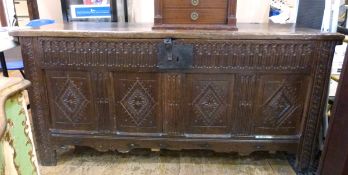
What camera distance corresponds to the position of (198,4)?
143 cm

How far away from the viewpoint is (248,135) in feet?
5.07

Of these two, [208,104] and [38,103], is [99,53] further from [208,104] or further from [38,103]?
[208,104]

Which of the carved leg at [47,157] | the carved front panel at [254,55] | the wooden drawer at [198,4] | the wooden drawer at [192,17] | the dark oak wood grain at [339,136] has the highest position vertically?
the wooden drawer at [198,4]

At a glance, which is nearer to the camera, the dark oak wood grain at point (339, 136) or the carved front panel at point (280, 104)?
the dark oak wood grain at point (339, 136)

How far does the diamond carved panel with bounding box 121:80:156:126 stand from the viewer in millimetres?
1482

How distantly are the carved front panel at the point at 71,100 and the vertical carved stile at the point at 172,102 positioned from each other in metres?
0.42

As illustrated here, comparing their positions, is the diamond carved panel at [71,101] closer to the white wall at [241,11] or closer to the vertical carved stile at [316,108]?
the white wall at [241,11]

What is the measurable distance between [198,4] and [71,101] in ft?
2.94

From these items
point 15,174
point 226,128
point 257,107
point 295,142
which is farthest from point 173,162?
point 15,174

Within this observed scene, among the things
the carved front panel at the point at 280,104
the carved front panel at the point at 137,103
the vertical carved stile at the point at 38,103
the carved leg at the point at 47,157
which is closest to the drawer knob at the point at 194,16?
the carved front panel at the point at 137,103

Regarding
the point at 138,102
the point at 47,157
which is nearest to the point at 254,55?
the point at 138,102

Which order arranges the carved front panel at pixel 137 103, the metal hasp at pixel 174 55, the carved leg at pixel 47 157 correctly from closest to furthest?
1. the metal hasp at pixel 174 55
2. the carved front panel at pixel 137 103
3. the carved leg at pixel 47 157

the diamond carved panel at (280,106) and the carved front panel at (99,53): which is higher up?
the carved front panel at (99,53)

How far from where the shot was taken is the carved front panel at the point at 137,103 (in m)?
1.46
